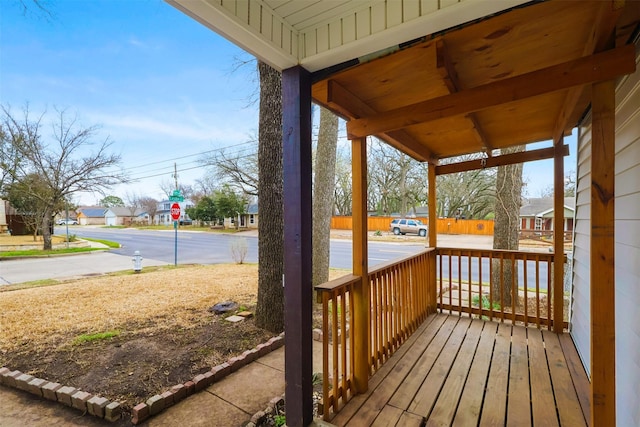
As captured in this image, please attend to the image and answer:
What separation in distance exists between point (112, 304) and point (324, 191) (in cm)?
388

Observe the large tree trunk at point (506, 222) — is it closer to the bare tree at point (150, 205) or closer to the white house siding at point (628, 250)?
the white house siding at point (628, 250)

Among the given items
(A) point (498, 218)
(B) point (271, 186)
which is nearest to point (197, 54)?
(B) point (271, 186)

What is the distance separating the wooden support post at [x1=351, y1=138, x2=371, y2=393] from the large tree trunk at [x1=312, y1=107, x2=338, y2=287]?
7.46 ft

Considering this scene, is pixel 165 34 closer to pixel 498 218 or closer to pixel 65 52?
pixel 65 52

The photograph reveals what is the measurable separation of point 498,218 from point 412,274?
282 cm

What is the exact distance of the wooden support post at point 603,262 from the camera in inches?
51.3

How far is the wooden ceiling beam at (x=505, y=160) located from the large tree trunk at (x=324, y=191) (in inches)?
62.8

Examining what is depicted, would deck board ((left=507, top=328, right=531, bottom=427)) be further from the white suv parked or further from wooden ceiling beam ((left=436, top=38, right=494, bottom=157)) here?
the white suv parked

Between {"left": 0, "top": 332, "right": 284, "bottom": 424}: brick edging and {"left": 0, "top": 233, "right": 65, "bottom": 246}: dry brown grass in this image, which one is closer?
{"left": 0, "top": 332, "right": 284, "bottom": 424}: brick edging

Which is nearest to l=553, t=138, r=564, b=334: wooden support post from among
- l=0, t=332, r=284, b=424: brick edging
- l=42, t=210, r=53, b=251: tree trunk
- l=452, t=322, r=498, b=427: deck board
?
l=452, t=322, r=498, b=427: deck board

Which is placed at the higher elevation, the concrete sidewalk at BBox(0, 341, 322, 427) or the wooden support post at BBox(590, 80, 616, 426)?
the wooden support post at BBox(590, 80, 616, 426)

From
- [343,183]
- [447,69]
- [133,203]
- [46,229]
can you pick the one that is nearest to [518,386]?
[447,69]

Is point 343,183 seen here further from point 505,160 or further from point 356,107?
point 356,107

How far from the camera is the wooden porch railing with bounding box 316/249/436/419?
187cm
